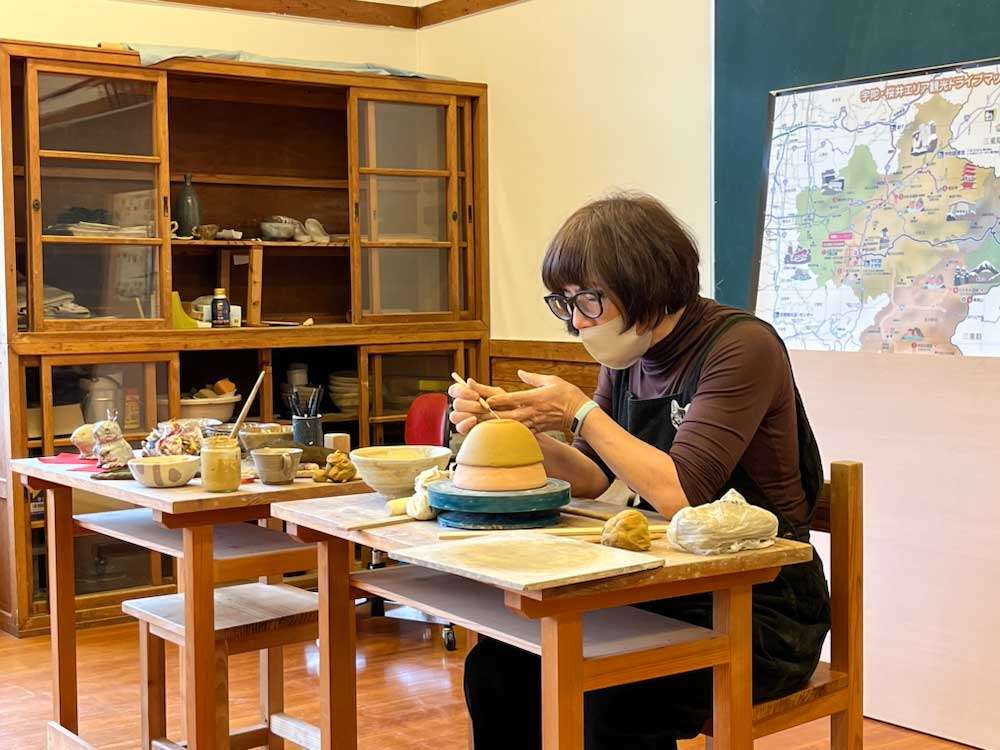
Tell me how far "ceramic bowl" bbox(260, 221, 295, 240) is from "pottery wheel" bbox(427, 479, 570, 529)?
10.6ft

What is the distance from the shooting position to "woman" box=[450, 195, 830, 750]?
208 cm

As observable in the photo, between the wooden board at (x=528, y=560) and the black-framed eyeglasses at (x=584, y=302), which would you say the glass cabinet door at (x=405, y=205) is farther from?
the wooden board at (x=528, y=560)

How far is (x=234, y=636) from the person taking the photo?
2.73m

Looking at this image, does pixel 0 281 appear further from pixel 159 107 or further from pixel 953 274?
pixel 953 274

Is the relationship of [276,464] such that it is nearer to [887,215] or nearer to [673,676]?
[673,676]

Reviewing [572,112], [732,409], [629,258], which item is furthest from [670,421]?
[572,112]

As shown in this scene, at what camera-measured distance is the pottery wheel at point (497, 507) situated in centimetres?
201

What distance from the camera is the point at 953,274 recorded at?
3369 millimetres

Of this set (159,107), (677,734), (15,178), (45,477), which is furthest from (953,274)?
(15,178)

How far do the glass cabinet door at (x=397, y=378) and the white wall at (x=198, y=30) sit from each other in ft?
4.33

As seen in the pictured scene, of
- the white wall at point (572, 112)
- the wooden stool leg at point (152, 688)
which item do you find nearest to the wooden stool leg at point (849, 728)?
the wooden stool leg at point (152, 688)

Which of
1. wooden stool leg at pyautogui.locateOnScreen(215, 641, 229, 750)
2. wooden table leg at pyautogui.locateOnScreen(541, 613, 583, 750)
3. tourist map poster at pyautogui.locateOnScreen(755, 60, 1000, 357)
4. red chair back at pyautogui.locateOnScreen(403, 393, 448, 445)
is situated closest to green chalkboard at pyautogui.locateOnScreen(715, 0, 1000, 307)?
tourist map poster at pyautogui.locateOnScreen(755, 60, 1000, 357)

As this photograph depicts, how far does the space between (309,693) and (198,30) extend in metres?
2.77

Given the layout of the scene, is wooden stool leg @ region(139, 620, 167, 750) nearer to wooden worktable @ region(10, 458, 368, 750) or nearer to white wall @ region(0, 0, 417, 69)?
wooden worktable @ region(10, 458, 368, 750)
